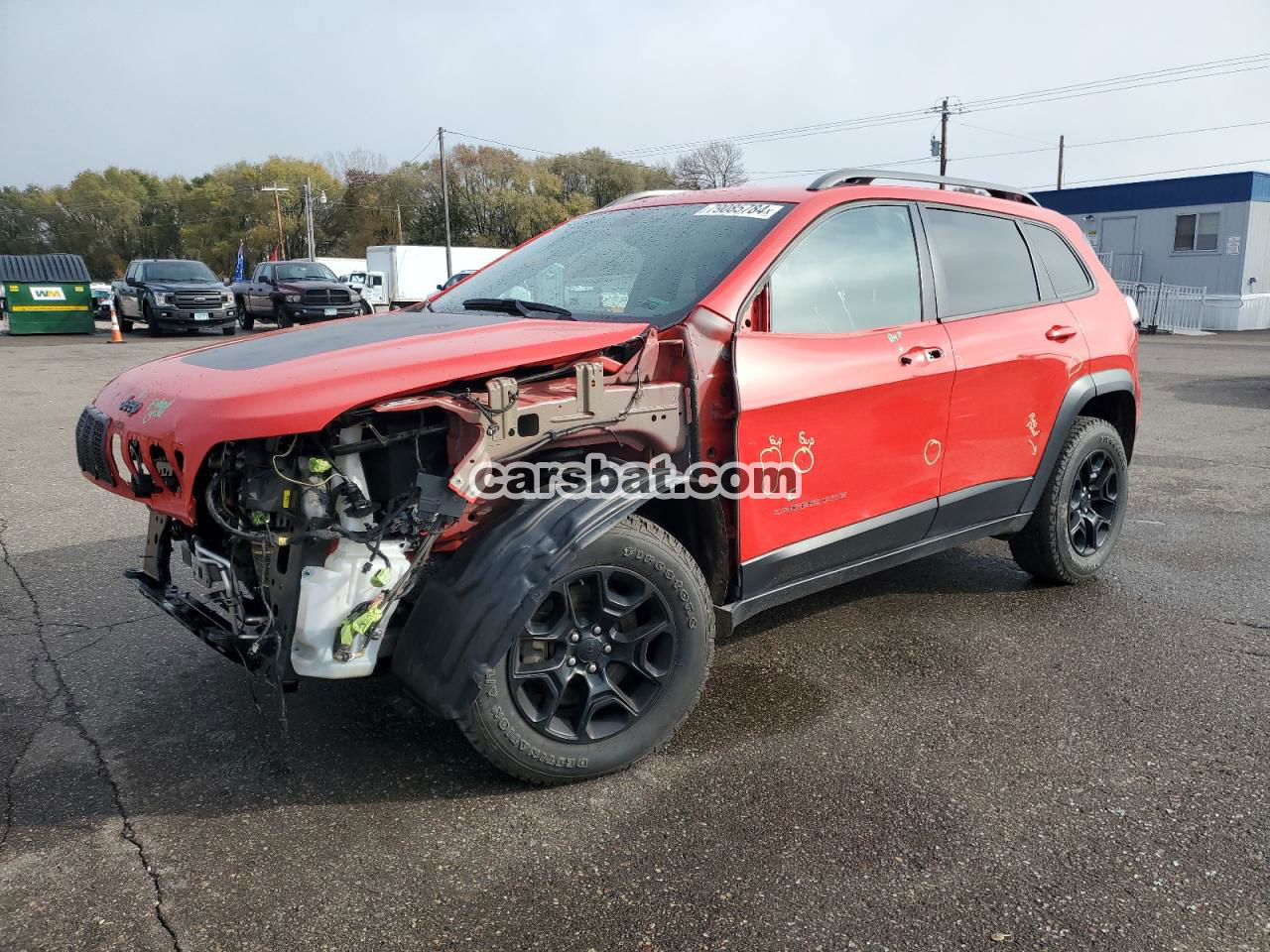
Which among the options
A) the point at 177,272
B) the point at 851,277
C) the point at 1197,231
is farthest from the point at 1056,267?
the point at 1197,231

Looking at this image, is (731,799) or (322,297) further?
(322,297)

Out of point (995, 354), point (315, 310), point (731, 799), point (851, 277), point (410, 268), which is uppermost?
point (410, 268)

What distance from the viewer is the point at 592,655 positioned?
2936 millimetres

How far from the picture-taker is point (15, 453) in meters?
8.25

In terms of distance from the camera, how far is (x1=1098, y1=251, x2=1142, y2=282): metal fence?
30031mm

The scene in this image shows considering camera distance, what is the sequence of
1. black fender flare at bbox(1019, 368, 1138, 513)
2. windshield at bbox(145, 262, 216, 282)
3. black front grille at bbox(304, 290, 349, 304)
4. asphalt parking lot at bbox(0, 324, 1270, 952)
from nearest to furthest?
asphalt parking lot at bbox(0, 324, 1270, 952), black fender flare at bbox(1019, 368, 1138, 513), windshield at bbox(145, 262, 216, 282), black front grille at bbox(304, 290, 349, 304)

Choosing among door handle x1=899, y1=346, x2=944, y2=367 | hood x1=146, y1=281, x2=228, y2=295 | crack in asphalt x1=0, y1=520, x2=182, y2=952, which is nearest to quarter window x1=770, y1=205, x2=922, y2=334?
door handle x1=899, y1=346, x2=944, y2=367

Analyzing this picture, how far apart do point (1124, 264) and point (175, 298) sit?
1071 inches

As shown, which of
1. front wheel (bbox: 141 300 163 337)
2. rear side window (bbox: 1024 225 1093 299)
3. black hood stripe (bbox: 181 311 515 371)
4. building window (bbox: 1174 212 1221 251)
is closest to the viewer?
black hood stripe (bbox: 181 311 515 371)

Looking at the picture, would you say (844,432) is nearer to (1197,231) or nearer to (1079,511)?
(1079,511)

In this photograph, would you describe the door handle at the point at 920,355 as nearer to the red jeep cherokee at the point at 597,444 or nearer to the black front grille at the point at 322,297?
the red jeep cherokee at the point at 597,444

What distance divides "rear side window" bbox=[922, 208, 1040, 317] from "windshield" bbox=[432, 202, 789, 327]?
2.84 ft

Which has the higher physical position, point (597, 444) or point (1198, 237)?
point (1198, 237)

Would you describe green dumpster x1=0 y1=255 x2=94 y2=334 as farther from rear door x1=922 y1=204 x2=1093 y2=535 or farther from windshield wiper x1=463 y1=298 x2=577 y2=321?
rear door x1=922 y1=204 x2=1093 y2=535
